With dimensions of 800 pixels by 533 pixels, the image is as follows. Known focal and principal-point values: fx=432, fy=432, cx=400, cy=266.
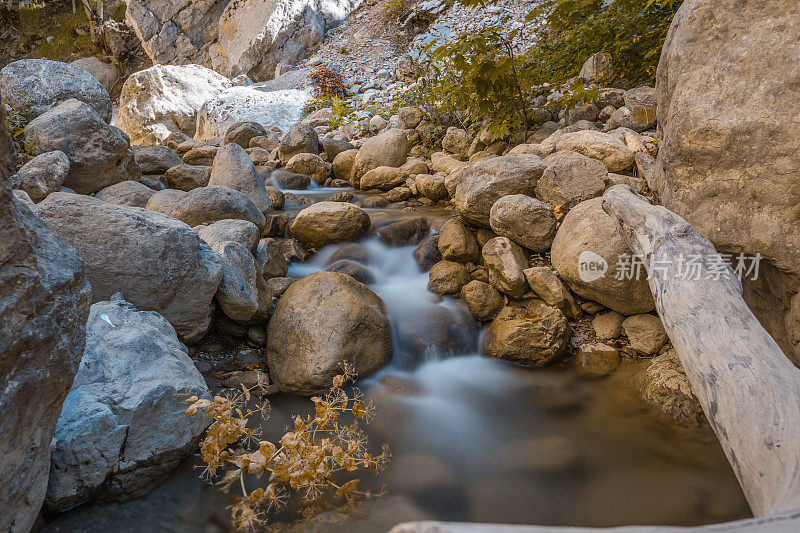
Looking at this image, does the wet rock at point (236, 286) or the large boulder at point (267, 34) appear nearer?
the wet rock at point (236, 286)

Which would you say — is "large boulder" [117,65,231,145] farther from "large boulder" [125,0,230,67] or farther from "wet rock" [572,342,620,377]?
"wet rock" [572,342,620,377]

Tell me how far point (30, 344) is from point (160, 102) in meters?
13.8

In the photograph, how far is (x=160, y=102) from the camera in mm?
12984

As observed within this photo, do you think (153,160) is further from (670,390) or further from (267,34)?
(267,34)

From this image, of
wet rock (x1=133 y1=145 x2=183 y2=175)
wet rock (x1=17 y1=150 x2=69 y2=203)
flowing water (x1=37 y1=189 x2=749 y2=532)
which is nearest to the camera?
flowing water (x1=37 y1=189 x2=749 y2=532)

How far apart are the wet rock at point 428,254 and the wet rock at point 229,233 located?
6.18 feet

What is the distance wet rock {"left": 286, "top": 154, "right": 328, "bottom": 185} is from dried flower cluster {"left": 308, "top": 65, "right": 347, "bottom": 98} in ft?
18.3

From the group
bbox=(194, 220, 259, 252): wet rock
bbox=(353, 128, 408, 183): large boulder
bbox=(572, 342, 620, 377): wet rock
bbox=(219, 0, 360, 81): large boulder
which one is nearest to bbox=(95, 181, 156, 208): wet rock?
bbox=(194, 220, 259, 252): wet rock

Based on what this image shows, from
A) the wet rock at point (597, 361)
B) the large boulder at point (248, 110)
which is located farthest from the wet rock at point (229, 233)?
the large boulder at point (248, 110)

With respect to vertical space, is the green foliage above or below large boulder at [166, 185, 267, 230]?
above

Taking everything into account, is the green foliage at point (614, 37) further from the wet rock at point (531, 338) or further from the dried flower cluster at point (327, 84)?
the dried flower cluster at point (327, 84)

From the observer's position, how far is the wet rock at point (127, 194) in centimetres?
545

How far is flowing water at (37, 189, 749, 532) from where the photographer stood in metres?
2.36

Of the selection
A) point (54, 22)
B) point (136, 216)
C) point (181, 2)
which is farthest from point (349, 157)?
point (54, 22)
